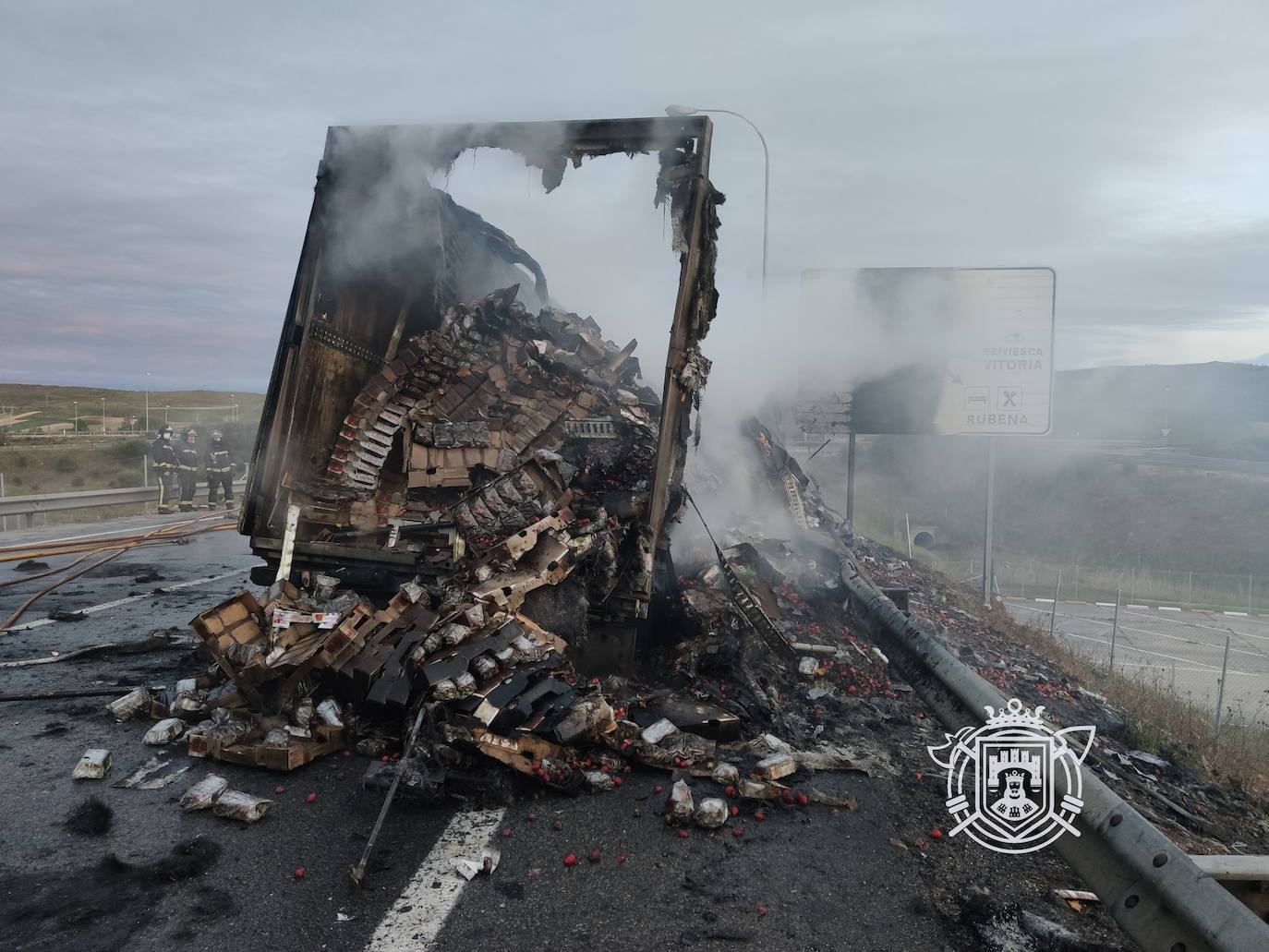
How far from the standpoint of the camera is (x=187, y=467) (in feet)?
54.0

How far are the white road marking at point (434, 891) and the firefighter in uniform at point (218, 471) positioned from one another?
1531cm

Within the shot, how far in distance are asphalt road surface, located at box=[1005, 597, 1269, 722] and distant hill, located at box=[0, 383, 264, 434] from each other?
101ft

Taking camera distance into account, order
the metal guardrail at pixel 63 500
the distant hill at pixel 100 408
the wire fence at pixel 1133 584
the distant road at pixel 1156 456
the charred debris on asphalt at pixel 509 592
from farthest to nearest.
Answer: the distant hill at pixel 100 408 < the distant road at pixel 1156 456 < the wire fence at pixel 1133 584 < the metal guardrail at pixel 63 500 < the charred debris on asphalt at pixel 509 592

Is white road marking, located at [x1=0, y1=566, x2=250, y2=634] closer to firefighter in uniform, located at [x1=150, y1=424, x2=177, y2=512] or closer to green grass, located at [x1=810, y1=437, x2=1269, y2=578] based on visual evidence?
firefighter in uniform, located at [x1=150, y1=424, x2=177, y2=512]

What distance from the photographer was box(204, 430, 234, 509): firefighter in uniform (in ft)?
54.7

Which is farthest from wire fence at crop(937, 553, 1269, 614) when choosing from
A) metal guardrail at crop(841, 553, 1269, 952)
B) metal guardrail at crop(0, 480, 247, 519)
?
metal guardrail at crop(0, 480, 247, 519)

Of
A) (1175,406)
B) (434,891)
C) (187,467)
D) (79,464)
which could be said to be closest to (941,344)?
(434,891)

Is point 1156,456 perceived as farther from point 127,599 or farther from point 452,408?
point 127,599

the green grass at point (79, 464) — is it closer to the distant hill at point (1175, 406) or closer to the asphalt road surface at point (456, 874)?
the asphalt road surface at point (456, 874)

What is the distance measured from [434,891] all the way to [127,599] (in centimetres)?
612

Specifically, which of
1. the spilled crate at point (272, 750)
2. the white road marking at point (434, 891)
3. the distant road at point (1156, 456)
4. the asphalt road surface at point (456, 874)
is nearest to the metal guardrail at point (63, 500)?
the asphalt road surface at point (456, 874)

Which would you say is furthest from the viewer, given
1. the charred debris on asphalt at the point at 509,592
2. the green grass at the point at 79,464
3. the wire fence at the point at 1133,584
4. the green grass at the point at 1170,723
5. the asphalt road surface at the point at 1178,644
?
the green grass at the point at 79,464

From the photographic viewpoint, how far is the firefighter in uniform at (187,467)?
16.4 metres

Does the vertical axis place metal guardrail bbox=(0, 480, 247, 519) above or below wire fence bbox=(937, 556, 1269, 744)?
above
